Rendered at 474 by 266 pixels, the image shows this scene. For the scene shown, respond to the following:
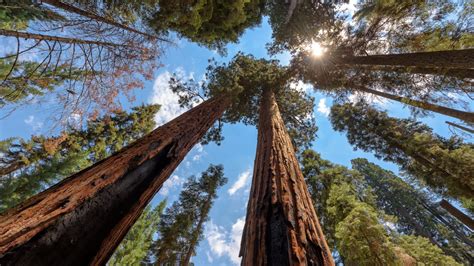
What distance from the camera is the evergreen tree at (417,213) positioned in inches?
824

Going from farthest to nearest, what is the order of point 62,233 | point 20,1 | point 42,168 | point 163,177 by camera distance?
point 42,168 → point 20,1 → point 163,177 → point 62,233

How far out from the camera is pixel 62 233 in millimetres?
1730

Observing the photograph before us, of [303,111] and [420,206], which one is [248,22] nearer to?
[303,111]

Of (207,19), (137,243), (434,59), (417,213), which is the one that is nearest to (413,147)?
(434,59)

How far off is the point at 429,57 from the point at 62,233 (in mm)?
7119

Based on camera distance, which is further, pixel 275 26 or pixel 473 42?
pixel 275 26

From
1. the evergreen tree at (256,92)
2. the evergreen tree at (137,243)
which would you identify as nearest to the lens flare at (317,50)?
the evergreen tree at (256,92)

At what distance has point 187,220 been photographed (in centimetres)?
1291

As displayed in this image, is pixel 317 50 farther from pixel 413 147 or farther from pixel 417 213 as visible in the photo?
pixel 417 213

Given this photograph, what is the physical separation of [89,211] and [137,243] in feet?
52.1

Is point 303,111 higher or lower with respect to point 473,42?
higher

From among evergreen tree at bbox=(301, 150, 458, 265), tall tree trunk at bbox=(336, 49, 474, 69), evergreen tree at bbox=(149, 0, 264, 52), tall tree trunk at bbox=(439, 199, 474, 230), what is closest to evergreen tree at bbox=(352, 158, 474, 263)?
tall tree trunk at bbox=(439, 199, 474, 230)

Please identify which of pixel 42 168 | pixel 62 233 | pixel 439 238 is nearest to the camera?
pixel 62 233

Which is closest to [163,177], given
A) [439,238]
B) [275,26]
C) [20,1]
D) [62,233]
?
[62,233]
